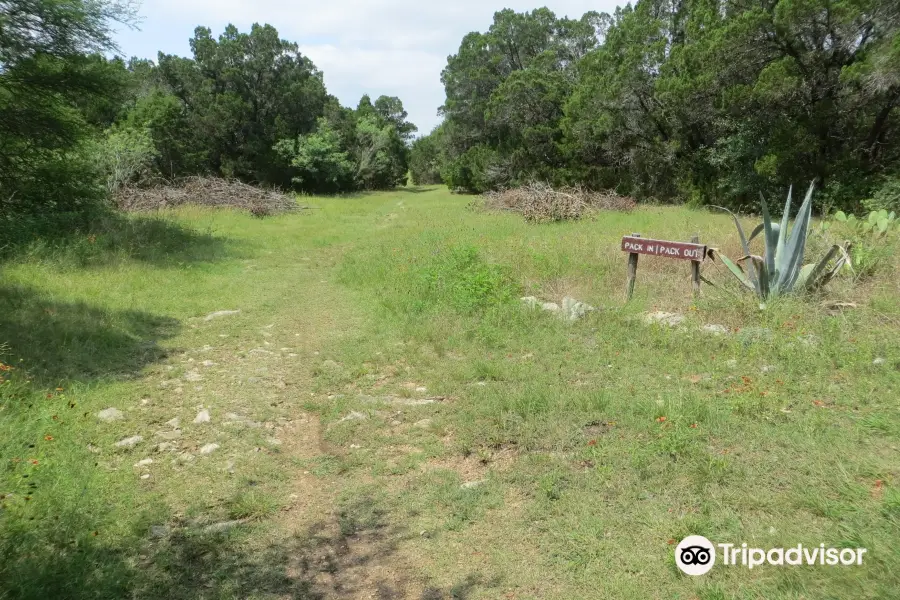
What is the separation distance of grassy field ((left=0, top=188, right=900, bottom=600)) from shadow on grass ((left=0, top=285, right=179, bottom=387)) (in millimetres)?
33

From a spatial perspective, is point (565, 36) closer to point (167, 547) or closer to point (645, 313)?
point (645, 313)

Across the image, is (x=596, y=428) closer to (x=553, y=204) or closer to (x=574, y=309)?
(x=574, y=309)

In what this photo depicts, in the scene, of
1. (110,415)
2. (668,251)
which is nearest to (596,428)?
(668,251)

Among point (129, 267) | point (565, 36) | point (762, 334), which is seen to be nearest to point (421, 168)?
point (565, 36)

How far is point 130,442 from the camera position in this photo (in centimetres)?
435

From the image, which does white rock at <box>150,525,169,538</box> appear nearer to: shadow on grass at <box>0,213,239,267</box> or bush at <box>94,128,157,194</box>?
shadow on grass at <box>0,213,239,267</box>

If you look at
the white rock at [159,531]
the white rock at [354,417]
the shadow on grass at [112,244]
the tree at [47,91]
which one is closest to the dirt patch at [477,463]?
the white rock at [354,417]

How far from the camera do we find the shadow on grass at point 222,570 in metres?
2.73

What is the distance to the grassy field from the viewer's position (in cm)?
293

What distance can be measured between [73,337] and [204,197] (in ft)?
50.8

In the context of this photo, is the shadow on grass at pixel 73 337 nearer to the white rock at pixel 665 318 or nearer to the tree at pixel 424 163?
the white rock at pixel 665 318

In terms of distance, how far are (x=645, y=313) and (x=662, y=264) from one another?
9.18ft

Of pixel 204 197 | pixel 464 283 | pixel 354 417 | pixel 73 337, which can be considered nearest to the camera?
pixel 354 417

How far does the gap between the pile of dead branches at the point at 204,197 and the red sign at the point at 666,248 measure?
50.2 feet
